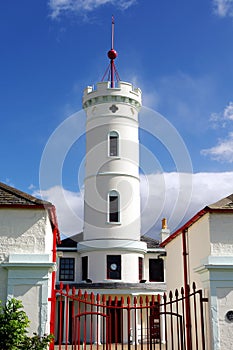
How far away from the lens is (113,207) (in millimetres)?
30203

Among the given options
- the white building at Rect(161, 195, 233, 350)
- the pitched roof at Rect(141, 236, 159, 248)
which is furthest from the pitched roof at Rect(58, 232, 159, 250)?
the white building at Rect(161, 195, 233, 350)

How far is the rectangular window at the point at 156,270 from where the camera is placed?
1258 inches

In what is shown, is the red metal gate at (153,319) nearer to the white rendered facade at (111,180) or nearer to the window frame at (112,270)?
the window frame at (112,270)

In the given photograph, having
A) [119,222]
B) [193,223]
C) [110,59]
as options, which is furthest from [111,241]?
[193,223]

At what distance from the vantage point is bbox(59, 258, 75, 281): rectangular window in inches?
1234

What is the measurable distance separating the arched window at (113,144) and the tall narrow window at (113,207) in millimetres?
2704

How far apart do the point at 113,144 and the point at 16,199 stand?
20769 mm

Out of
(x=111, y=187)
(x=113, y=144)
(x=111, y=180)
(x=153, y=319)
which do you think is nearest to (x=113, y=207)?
(x=111, y=187)

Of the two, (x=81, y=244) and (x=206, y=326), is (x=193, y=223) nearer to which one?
(x=206, y=326)

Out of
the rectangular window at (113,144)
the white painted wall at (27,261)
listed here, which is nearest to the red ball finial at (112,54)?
the rectangular window at (113,144)

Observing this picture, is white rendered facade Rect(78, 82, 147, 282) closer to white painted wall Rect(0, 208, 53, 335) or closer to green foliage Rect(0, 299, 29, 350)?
white painted wall Rect(0, 208, 53, 335)

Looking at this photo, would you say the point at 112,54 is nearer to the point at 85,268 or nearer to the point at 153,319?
the point at 85,268

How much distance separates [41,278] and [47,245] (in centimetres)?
106

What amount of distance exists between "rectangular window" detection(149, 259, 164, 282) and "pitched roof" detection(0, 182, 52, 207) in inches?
883
